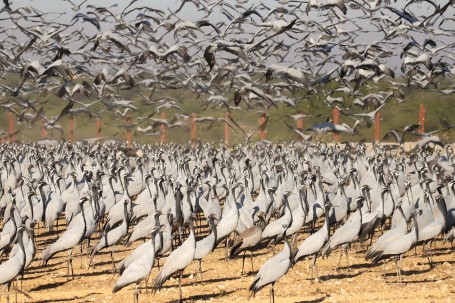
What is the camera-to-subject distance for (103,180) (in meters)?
25.8

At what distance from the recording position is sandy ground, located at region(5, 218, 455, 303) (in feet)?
46.7

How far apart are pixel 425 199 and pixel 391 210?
1215mm

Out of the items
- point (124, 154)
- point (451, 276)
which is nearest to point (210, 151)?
point (124, 154)

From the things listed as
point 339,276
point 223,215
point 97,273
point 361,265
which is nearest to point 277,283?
point 339,276

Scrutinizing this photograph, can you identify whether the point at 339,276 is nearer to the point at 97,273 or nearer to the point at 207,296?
the point at 207,296

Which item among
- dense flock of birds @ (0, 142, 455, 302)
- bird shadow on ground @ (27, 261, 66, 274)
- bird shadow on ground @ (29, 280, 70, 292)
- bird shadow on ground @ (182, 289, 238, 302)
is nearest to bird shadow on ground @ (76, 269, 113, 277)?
dense flock of birds @ (0, 142, 455, 302)

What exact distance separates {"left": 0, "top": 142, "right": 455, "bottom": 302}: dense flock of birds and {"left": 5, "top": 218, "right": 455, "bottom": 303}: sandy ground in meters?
0.28

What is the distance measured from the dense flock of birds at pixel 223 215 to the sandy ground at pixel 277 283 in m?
0.28

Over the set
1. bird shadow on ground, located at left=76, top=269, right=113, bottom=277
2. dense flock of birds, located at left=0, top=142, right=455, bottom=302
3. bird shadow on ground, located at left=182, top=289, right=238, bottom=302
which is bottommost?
bird shadow on ground, located at left=182, top=289, right=238, bottom=302

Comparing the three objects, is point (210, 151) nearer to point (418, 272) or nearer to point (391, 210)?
point (391, 210)

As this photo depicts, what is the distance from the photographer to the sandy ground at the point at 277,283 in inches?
560

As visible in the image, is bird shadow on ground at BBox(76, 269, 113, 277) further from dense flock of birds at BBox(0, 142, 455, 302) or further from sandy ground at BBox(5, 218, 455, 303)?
dense flock of birds at BBox(0, 142, 455, 302)

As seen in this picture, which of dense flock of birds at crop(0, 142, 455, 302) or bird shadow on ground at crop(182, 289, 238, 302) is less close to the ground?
dense flock of birds at crop(0, 142, 455, 302)

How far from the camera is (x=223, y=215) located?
17.9 meters
